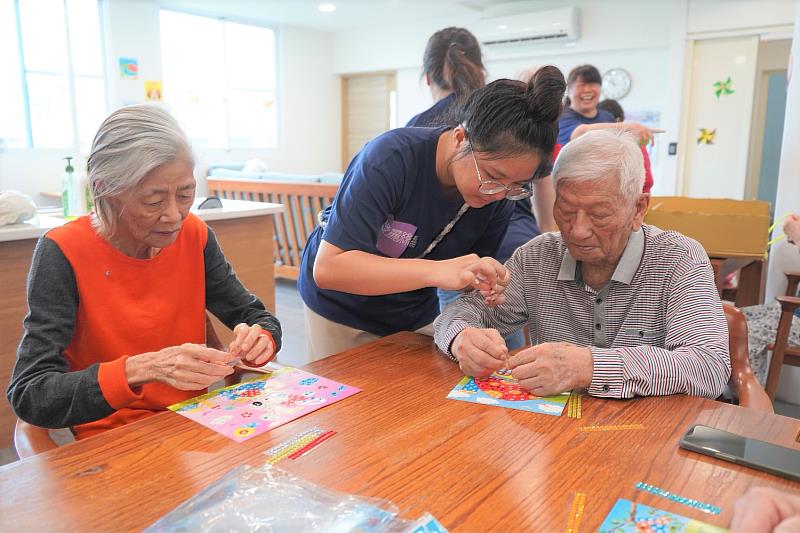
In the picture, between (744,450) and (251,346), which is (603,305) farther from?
(251,346)

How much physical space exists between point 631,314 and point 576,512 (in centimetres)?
78

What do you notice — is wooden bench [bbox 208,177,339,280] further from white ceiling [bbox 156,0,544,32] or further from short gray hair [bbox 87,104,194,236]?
short gray hair [bbox 87,104,194,236]

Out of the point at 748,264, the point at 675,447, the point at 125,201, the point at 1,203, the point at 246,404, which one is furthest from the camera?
the point at 748,264

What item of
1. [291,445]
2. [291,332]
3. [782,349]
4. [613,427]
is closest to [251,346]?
[291,445]

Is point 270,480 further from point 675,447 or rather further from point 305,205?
point 305,205

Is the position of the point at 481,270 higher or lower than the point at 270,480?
higher

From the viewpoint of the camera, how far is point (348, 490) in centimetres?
89

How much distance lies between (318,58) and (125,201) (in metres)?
9.46

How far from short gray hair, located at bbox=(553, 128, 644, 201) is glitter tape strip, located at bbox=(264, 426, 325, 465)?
0.84 meters

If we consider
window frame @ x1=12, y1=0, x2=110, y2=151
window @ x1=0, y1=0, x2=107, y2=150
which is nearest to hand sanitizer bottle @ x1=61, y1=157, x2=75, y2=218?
window @ x1=0, y1=0, x2=107, y2=150

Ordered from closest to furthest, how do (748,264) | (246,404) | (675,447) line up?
1. (675,447)
2. (246,404)
3. (748,264)

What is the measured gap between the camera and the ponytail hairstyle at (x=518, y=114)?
1351 millimetres

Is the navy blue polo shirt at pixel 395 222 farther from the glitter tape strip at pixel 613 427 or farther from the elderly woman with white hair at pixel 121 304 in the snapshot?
the glitter tape strip at pixel 613 427

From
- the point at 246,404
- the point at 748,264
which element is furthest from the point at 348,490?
the point at 748,264
